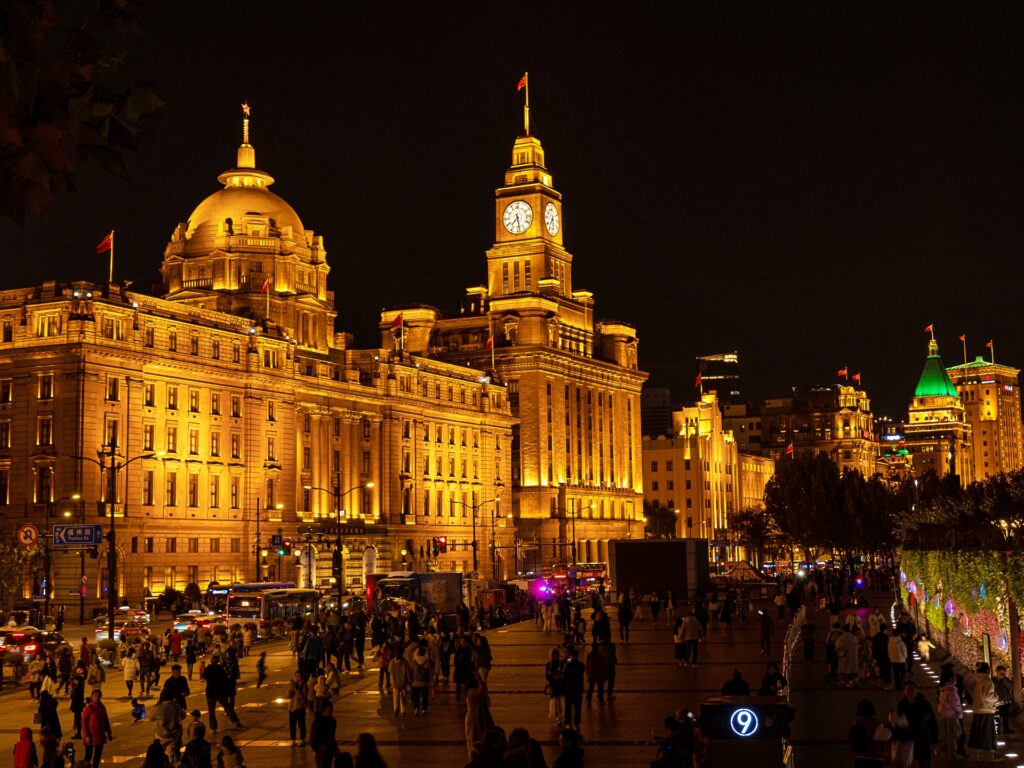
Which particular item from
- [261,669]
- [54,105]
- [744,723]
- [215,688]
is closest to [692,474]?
[261,669]

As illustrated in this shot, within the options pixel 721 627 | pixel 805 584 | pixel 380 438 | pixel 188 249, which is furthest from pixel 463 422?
pixel 721 627

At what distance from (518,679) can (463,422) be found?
273 ft

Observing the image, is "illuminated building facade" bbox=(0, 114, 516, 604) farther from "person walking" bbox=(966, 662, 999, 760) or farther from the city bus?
"person walking" bbox=(966, 662, 999, 760)

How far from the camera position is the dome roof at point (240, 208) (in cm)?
10950

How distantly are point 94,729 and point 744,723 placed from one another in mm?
12591

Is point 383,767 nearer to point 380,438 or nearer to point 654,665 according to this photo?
point 654,665

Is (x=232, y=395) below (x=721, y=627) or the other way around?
the other way around

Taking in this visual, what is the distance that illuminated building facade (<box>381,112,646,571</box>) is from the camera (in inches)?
5610

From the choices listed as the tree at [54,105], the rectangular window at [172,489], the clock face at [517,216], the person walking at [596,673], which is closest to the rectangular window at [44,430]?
the rectangular window at [172,489]

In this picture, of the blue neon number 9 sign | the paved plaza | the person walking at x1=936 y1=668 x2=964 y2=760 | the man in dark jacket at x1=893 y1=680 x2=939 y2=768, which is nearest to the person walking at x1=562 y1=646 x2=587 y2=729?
the paved plaza

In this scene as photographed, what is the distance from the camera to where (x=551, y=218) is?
157m

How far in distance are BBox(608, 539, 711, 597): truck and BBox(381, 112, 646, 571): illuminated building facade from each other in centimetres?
5057

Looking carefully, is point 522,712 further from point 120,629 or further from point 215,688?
point 120,629

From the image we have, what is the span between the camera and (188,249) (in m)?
109
